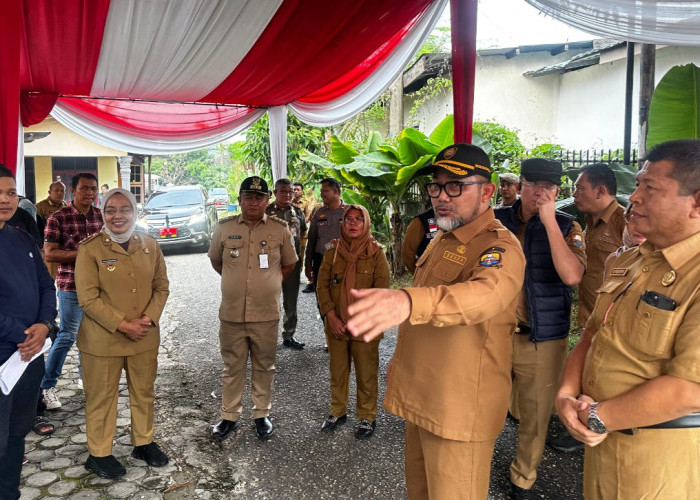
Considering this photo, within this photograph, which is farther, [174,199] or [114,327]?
[174,199]

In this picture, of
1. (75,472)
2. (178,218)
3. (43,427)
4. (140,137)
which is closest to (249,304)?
(75,472)

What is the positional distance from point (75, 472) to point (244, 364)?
129 cm

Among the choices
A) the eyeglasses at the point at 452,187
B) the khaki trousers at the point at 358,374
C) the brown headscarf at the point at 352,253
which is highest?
the eyeglasses at the point at 452,187

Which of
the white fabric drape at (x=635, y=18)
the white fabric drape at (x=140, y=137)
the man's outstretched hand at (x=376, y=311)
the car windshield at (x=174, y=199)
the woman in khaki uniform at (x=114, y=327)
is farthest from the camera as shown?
the car windshield at (x=174, y=199)

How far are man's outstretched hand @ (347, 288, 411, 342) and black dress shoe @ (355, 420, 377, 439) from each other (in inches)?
100

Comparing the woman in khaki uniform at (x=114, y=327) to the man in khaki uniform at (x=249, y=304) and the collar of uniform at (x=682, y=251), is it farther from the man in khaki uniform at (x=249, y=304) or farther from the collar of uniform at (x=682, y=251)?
the collar of uniform at (x=682, y=251)

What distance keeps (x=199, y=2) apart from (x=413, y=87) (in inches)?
401

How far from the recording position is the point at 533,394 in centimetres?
297

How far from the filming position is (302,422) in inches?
155

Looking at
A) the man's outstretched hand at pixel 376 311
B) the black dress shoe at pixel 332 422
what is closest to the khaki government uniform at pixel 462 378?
the man's outstretched hand at pixel 376 311

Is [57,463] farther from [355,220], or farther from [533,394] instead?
[533,394]

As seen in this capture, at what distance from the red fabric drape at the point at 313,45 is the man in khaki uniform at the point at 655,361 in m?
3.14

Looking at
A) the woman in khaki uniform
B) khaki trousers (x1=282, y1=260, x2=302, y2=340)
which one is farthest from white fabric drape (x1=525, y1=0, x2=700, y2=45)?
khaki trousers (x1=282, y1=260, x2=302, y2=340)

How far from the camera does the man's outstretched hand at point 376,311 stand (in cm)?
133
